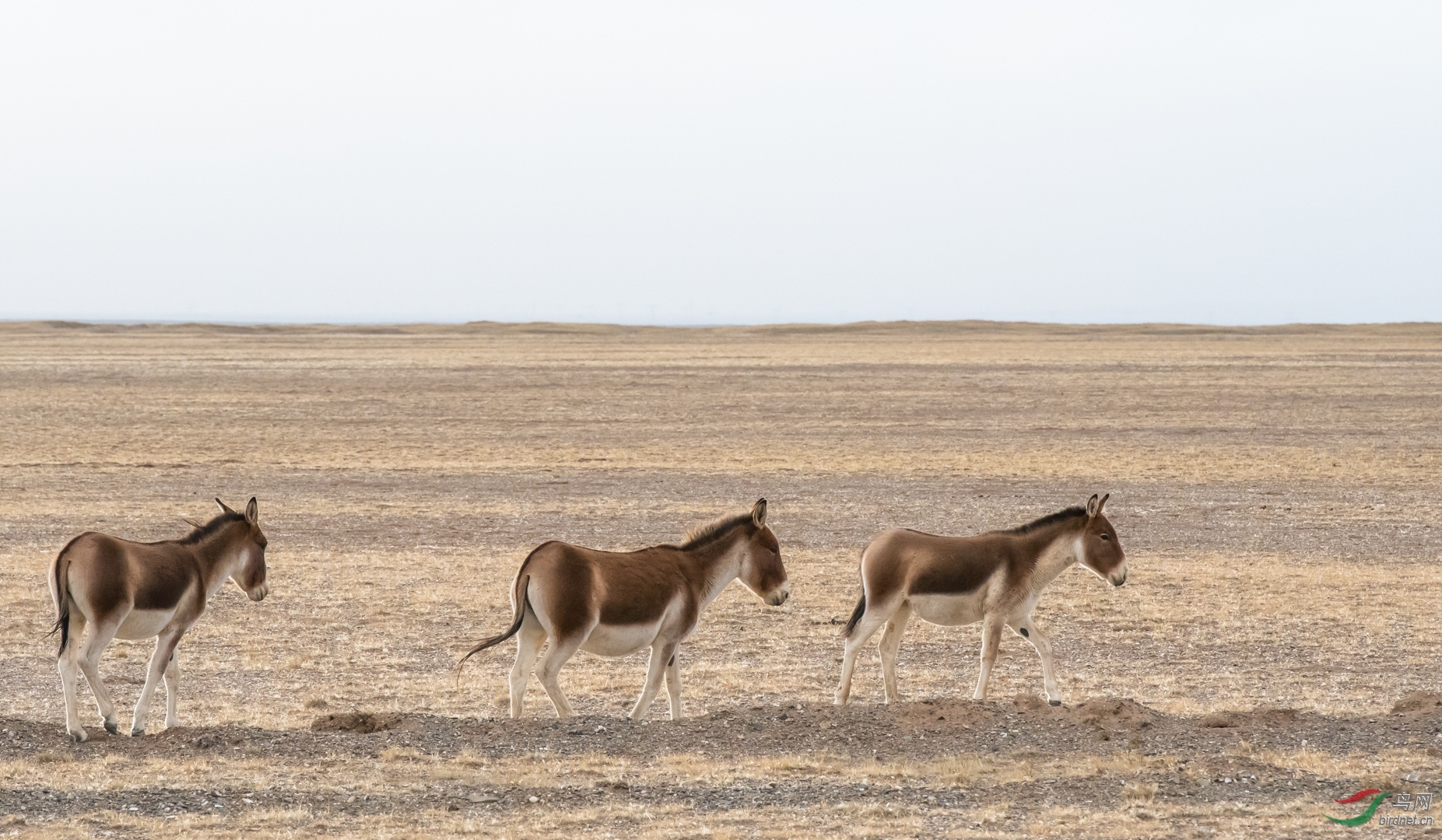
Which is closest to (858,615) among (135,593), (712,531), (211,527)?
(712,531)

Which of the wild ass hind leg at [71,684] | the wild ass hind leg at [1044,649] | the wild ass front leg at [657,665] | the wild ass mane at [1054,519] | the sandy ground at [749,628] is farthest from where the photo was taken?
the wild ass mane at [1054,519]

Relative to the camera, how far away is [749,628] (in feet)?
46.6

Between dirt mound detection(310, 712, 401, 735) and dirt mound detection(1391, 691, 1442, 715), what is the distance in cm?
715

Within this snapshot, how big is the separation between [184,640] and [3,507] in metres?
11.2

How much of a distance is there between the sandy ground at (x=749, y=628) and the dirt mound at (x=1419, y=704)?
8 centimetres

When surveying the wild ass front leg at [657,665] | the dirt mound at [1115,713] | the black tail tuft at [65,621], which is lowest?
the dirt mound at [1115,713]

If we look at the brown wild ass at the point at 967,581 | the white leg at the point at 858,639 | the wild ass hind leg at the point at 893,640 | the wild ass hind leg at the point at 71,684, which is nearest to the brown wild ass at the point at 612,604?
the white leg at the point at 858,639

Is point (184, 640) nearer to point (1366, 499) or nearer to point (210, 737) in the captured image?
point (210, 737)

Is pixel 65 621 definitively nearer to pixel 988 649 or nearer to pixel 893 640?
pixel 893 640

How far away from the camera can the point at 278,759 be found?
8516 millimetres

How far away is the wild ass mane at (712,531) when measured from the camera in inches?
407

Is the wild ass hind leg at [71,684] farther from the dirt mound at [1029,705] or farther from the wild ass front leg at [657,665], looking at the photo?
the dirt mound at [1029,705]

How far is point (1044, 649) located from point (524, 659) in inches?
154

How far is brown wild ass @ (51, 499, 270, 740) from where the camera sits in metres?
8.84
